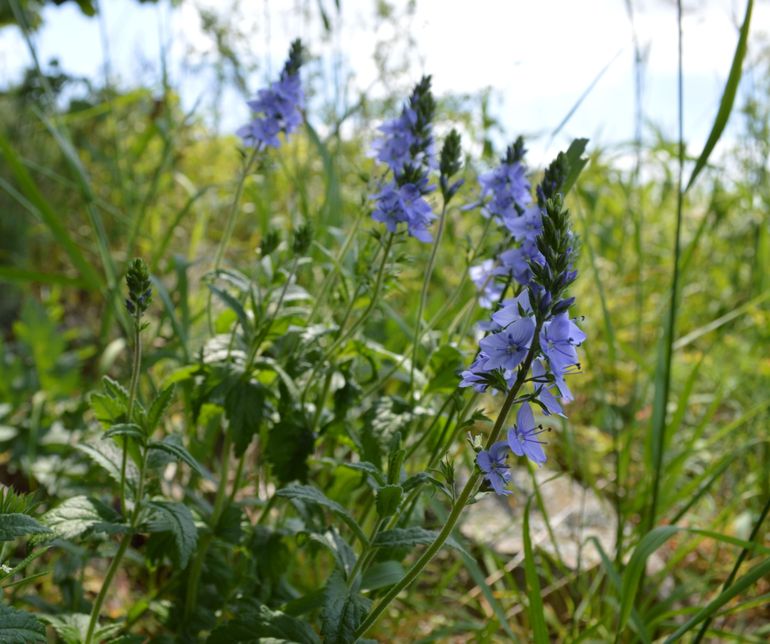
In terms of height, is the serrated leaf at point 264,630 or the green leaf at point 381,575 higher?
the green leaf at point 381,575

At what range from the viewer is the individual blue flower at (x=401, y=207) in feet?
5.21

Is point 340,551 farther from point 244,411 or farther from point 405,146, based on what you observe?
point 405,146

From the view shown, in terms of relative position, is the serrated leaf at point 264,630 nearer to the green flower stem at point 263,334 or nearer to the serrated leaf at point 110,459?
the serrated leaf at point 110,459

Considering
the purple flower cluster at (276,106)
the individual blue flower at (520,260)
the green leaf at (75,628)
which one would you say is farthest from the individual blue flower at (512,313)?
the purple flower cluster at (276,106)

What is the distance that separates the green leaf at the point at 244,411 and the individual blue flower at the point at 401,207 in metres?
0.47

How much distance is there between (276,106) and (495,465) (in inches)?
47.5

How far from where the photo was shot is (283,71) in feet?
6.31

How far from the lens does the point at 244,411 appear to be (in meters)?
1.63

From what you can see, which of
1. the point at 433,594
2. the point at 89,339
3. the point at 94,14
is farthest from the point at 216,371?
the point at 89,339

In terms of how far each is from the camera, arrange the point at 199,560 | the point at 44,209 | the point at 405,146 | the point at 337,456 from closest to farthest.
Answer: the point at 199,560, the point at 405,146, the point at 44,209, the point at 337,456

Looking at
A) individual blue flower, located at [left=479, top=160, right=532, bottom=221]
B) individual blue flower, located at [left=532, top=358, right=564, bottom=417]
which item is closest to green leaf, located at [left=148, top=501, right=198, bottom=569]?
individual blue flower, located at [left=532, top=358, right=564, bottom=417]

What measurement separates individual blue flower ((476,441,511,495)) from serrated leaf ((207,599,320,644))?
0.50 metres

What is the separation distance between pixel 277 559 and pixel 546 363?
0.93 m

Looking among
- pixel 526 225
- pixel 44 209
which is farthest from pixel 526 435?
pixel 44 209
